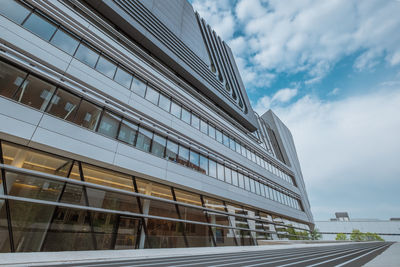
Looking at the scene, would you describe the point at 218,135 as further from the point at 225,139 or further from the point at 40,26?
the point at 40,26

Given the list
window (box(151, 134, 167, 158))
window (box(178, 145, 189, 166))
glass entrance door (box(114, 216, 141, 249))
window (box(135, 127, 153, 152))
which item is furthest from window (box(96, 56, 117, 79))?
glass entrance door (box(114, 216, 141, 249))

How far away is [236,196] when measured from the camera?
17125 millimetres

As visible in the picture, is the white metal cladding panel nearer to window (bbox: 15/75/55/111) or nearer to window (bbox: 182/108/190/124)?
window (bbox: 15/75/55/111)

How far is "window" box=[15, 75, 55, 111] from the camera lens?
26.4 feet

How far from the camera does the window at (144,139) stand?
38.3ft

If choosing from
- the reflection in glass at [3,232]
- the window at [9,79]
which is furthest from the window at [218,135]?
the reflection in glass at [3,232]

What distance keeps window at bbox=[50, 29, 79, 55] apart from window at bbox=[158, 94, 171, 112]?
6120 millimetres

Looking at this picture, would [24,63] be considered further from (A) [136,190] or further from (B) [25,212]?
(A) [136,190]

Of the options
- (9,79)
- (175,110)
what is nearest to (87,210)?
(9,79)

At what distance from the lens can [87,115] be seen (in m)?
9.89

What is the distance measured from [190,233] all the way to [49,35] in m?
14.2

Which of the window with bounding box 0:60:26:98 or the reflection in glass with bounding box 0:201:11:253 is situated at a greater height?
the window with bounding box 0:60:26:98

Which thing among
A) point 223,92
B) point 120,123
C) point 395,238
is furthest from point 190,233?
point 395,238

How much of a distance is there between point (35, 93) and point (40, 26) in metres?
3.91
